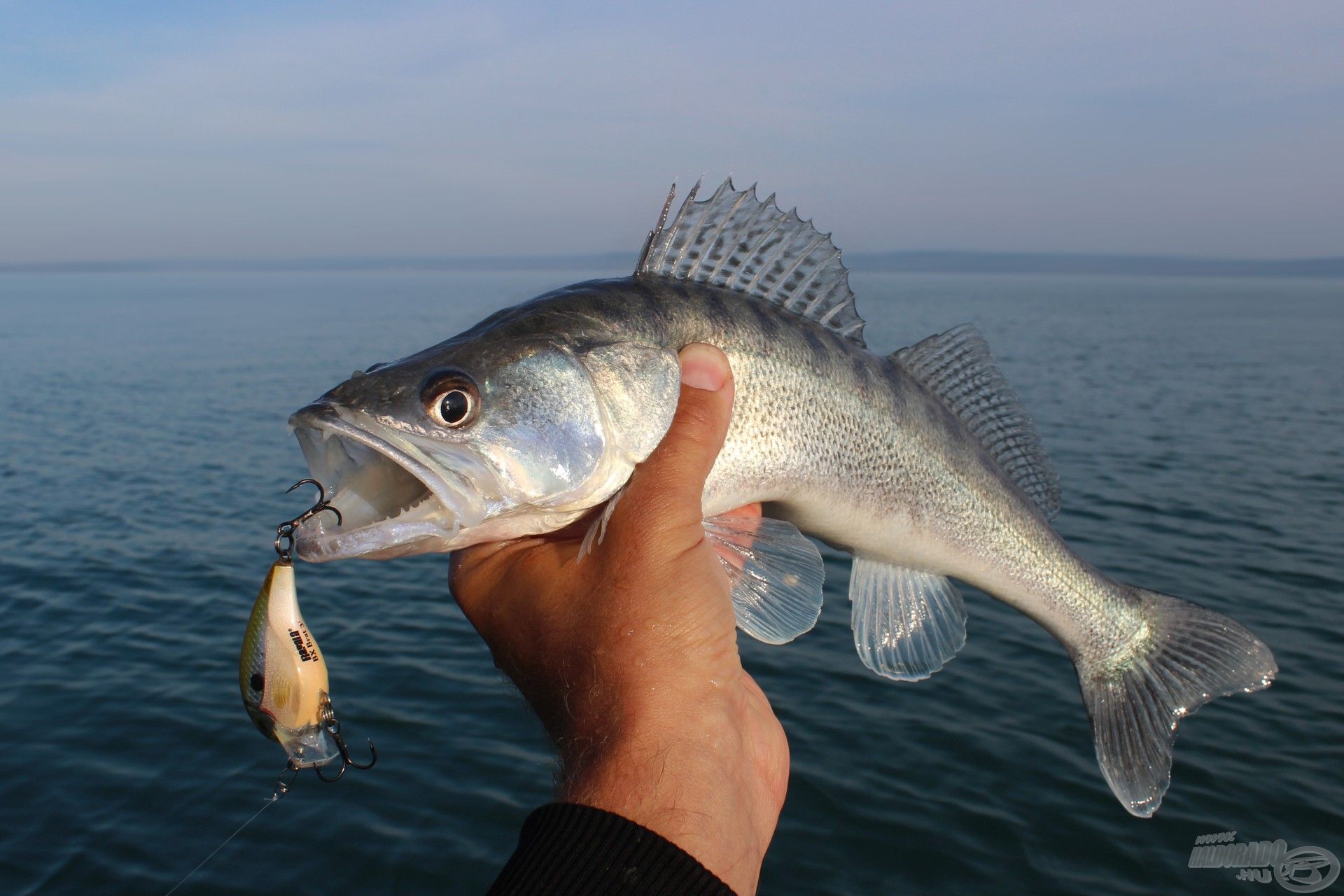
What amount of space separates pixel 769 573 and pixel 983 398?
152 cm

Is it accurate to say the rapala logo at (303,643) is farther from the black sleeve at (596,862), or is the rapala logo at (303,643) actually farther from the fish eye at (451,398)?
the black sleeve at (596,862)

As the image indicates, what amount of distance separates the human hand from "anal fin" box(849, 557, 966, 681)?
51.6 inches

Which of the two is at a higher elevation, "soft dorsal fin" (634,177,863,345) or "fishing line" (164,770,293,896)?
"soft dorsal fin" (634,177,863,345)

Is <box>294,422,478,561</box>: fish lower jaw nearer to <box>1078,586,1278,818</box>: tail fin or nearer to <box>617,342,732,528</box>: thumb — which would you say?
<box>617,342,732,528</box>: thumb

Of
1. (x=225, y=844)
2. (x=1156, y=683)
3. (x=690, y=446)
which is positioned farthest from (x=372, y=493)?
(x=225, y=844)

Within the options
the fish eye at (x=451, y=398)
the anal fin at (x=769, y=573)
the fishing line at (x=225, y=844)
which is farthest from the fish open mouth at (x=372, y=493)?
the fishing line at (x=225, y=844)

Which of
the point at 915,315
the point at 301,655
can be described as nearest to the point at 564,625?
the point at 301,655

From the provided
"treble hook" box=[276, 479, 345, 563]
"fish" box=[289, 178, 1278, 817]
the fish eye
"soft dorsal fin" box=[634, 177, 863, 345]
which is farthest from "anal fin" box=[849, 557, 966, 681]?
"treble hook" box=[276, 479, 345, 563]

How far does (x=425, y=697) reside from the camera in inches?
433

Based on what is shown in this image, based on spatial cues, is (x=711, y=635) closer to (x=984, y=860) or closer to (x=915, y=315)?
(x=984, y=860)

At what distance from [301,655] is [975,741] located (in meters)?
8.37

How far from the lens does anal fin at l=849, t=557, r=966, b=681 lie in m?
4.59

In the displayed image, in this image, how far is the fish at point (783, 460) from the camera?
10.3 feet

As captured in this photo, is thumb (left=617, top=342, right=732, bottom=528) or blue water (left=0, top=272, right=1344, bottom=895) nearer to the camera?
thumb (left=617, top=342, right=732, bottom=528)
